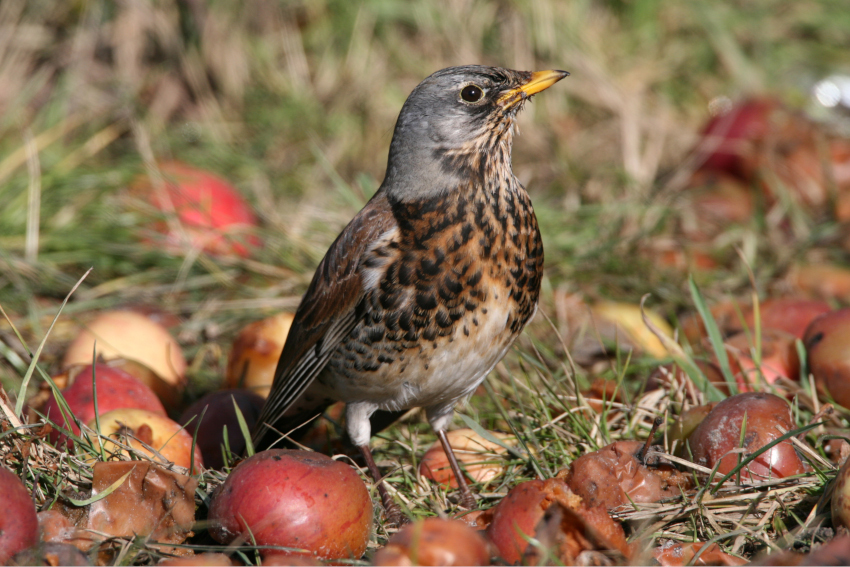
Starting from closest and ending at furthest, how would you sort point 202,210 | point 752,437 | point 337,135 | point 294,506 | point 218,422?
point 294,506
point 752,437
point 218,422
point 202,210
point 337,135

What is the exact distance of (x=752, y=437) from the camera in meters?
2.95

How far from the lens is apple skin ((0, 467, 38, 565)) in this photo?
238 cm

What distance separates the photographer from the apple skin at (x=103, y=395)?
340cm

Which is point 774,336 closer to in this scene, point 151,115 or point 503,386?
point 503,386

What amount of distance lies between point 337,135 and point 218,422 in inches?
154

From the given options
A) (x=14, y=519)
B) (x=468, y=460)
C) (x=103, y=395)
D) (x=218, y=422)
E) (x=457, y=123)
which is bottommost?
(x=468, y=460)

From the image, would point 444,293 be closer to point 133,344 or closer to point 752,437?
point 752,437

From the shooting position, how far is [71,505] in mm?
2834

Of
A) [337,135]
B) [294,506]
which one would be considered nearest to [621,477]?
[294,506]

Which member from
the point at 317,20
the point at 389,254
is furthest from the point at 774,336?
the point at 317,20

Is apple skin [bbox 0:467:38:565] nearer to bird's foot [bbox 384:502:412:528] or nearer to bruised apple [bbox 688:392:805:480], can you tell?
bird's foot [bbox 384:502:412:528]

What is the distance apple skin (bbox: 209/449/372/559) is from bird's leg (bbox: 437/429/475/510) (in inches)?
26.8

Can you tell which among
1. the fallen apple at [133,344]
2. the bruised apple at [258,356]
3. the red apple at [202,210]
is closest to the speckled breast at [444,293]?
the bruised apple at [258,356]

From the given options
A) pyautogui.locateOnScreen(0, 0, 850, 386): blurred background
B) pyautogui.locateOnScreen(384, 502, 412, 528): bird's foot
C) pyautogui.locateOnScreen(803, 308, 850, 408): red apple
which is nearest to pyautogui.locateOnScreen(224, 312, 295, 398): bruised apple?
pyautogui.locateOnScreen(0, 0, 850, 386): blurred background
